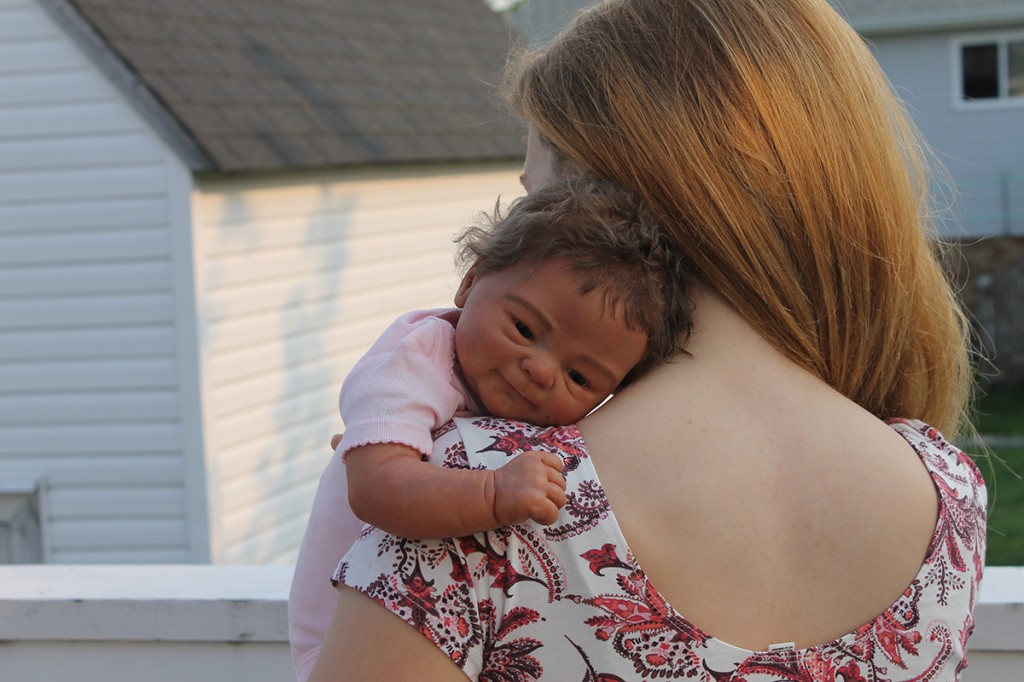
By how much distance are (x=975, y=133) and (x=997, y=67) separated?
111cm

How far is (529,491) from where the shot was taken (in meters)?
1.32

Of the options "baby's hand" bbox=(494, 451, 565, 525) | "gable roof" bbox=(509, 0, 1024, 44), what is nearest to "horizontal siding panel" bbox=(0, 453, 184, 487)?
"baby's hand" bbox=(494, 451, 565, 525)

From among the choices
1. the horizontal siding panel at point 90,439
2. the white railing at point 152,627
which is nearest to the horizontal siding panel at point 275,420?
the horizontal siding panel at point 90,439

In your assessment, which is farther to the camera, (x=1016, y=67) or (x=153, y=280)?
(x=1016, y=67)

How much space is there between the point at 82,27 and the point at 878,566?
21.2 feet

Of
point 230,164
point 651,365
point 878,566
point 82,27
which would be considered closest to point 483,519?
point 651,365

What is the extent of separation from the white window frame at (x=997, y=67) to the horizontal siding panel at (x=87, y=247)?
15287 millimetres

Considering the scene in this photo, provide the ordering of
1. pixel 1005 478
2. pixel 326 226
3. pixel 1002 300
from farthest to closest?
pixel 1002 300, pixel 1005 478, pixel 326 226

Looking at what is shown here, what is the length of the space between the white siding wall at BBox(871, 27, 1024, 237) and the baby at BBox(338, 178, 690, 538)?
18.7 m

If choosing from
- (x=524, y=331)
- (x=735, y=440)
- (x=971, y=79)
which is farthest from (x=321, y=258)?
(x=971, y=79)

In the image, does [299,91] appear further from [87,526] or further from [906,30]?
[906,30]

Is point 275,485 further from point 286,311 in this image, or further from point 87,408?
point 87,408

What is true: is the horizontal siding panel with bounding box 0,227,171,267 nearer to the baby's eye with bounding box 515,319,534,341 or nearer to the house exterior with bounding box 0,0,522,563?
the house exterior with bounding box 0,0,522,563

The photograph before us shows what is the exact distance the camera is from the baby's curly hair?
153cm
